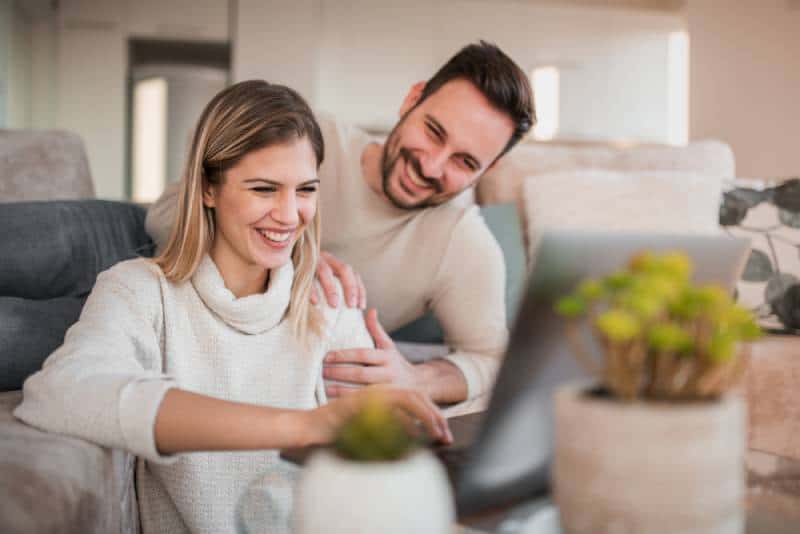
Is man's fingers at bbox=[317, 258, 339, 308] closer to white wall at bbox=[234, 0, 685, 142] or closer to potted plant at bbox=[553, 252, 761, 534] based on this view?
potted plant at bbox=[553, 252, 761, 534]

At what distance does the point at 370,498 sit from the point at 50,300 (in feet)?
3.97

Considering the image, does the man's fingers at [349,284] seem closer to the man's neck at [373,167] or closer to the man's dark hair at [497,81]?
the man's neck at [373,167]

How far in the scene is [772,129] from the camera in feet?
18.6

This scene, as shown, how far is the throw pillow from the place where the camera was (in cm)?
259

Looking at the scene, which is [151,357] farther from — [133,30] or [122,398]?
[133,30]

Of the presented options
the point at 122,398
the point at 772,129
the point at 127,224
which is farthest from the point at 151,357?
the point at 772,129

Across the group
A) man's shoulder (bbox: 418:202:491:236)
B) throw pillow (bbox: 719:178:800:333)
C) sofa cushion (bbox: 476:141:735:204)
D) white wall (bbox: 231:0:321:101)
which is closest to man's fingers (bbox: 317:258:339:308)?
man's shoulder (bbox: 418:202:491:236)

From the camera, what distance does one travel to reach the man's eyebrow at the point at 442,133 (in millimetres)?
2059

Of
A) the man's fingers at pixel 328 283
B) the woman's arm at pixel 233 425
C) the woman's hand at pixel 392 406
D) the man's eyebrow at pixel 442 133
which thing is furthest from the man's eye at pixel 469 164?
the woman's arm at pixel 233 425

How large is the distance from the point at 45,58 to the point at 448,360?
15.6ft

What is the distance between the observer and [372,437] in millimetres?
531

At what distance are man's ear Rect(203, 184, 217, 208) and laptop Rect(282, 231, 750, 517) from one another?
0.86 m

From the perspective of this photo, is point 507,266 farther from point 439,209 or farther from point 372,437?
point 372,437

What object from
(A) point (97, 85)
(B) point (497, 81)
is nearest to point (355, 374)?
(B) point (497, 81)
